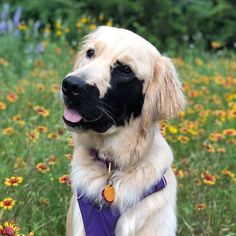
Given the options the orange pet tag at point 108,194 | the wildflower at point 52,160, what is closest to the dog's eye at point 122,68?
the orange pet tag at point 108,194

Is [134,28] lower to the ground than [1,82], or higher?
lower

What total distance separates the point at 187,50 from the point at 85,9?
1793 mm

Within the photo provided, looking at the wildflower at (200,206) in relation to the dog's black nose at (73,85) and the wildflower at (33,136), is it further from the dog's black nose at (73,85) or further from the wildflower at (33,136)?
the dog's black nose at (73,85)

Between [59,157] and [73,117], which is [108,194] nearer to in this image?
[73,117]

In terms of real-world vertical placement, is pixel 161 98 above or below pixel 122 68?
below

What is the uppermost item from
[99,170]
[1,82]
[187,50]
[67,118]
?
[67,118]

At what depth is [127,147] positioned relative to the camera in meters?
3.44

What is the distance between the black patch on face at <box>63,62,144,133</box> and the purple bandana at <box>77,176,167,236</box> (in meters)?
0.43

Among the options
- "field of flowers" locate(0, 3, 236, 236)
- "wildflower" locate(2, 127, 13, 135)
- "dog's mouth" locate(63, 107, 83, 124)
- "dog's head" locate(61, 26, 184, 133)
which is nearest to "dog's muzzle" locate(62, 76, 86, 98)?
"dog's head" locate(61, 26, 184, 133)

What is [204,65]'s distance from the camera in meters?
8.05

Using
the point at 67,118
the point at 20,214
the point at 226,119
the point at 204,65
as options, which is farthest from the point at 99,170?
the point at 204,65

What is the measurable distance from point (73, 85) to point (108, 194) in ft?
2.34

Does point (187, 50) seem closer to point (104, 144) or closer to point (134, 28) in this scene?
point (134, 28)

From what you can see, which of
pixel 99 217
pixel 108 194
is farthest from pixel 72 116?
pixel 99 217
